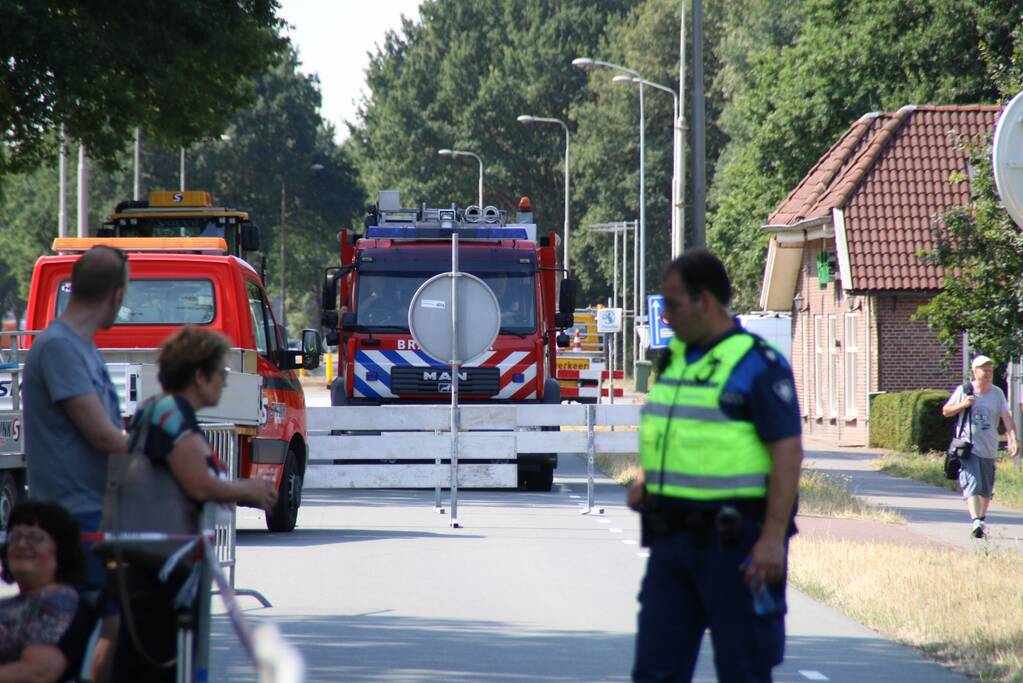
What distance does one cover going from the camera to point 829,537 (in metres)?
16.2

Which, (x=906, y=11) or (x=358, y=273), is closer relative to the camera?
(x=358, y=273)

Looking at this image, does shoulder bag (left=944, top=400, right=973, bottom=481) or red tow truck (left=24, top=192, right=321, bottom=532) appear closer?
red tow truck (left=24, top=192, right=321, bottom=532)

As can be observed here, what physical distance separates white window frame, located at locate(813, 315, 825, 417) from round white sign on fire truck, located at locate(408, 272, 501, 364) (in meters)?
23.5

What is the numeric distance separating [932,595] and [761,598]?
255 inches

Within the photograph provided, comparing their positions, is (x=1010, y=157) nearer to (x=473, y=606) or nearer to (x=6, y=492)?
(x=473, y=606)

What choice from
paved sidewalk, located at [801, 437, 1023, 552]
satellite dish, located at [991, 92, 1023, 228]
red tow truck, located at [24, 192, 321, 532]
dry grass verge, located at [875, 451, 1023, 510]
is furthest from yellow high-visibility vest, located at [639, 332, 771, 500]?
dry grass verge, located at [875, 451, 1023, 510]

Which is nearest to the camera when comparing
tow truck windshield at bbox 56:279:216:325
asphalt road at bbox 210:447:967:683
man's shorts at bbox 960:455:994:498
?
asphalt road at bbox 210:447:967:683

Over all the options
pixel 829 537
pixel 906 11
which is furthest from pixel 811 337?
pixel 829 537

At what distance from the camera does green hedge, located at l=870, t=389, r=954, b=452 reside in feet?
102

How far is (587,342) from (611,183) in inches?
1109

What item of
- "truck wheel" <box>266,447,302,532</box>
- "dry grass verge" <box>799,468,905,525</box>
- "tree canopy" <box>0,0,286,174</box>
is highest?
"tree canopy" <box>0,0,286,174</box>

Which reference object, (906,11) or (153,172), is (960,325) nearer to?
(906,11)

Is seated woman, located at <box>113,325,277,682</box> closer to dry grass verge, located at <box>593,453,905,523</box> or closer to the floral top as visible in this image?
the floral top

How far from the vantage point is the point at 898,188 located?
1420 inches
